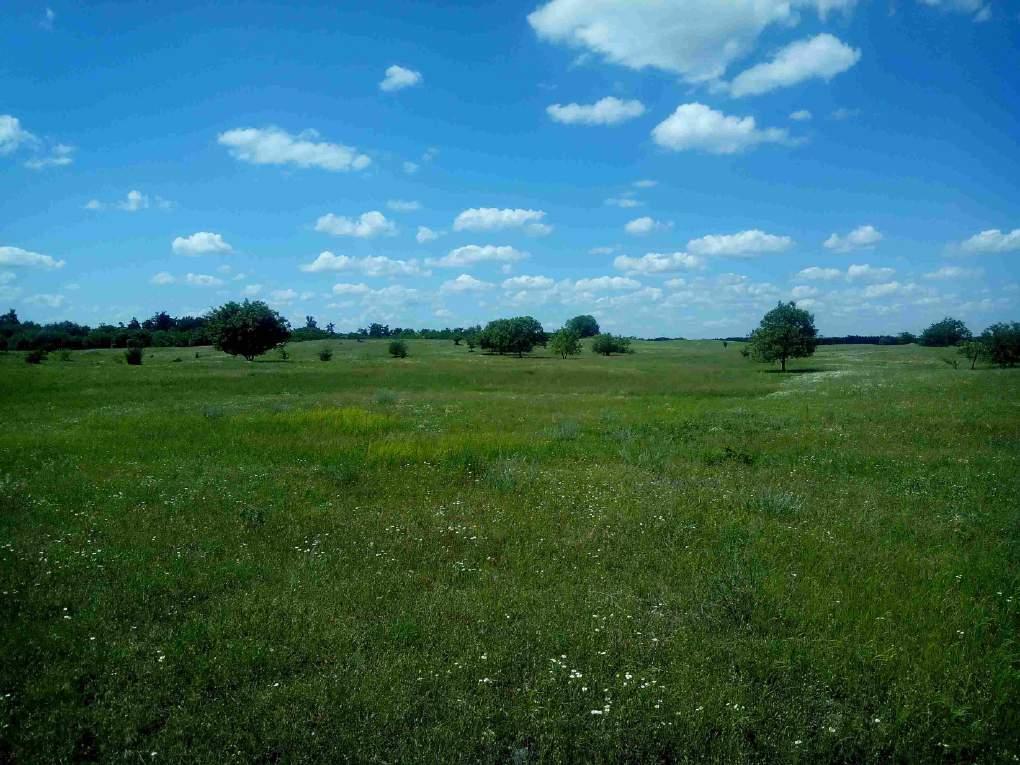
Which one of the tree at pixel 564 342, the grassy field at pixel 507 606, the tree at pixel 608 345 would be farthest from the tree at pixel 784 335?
the grassy field at pixel 507 606

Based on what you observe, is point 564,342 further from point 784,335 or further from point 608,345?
point 784,335

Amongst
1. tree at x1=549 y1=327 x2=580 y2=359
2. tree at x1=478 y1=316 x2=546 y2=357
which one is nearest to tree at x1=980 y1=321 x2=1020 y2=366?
tree at x1=549 y1=327 x2=580 y2=359

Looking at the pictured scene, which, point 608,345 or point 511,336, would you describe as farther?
point 608,345

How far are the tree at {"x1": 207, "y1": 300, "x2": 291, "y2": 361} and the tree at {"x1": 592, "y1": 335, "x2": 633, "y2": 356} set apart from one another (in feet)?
250

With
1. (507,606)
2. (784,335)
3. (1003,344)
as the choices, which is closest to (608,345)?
(784,335)

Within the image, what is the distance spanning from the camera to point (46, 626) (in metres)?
6.57

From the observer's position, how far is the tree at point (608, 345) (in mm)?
139875

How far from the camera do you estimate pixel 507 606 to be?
24.0 ft

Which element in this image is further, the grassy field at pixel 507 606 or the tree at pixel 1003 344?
the tree at pixel 1003 344

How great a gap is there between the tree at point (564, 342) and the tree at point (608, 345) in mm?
Answer: 17042

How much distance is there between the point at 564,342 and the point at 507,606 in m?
116

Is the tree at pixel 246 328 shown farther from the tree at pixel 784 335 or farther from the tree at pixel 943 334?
the tree at pixel 943 334

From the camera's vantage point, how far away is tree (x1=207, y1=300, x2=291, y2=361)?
81812 millimetres

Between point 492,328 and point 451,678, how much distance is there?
5143 inches
